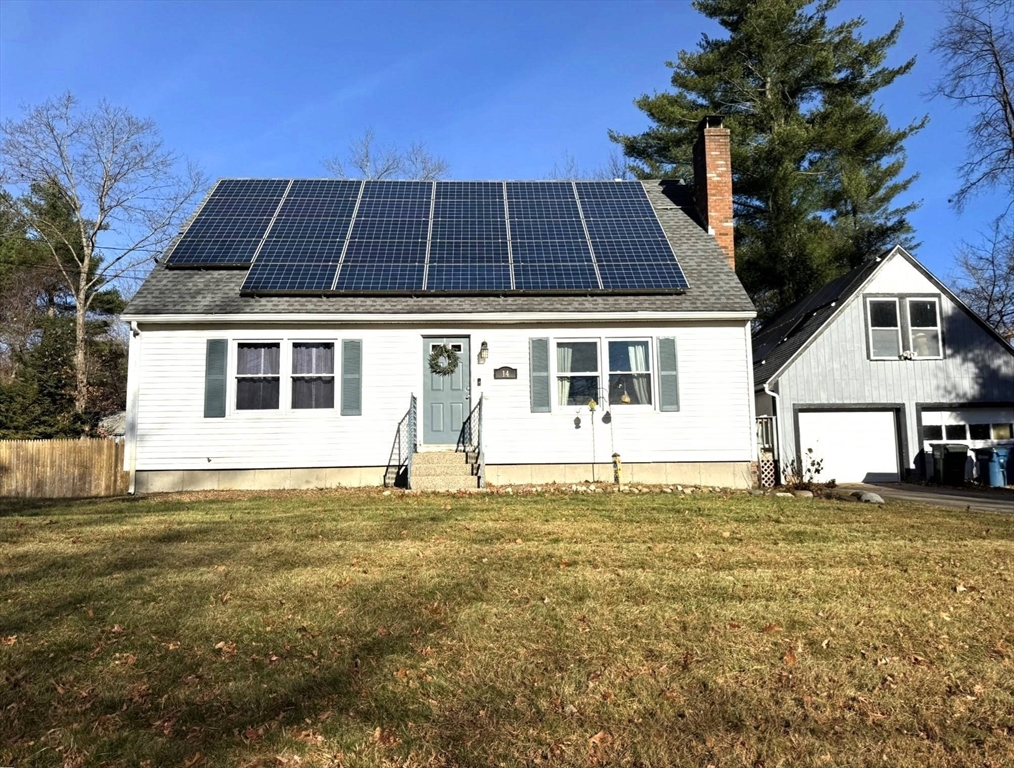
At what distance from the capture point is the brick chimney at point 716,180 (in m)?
14.8

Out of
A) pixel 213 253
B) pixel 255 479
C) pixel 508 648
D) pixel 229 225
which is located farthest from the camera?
pixel 229 225

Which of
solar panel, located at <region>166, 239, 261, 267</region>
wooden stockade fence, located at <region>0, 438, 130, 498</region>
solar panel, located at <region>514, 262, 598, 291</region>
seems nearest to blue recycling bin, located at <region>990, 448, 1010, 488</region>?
solar panel, located at <region>514, 262, 598, 291</region>

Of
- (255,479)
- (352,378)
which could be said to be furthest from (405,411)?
(255,479)

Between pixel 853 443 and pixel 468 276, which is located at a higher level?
pixel 468 276

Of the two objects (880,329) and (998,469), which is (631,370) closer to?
(880,329)

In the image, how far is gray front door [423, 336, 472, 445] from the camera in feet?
40.7

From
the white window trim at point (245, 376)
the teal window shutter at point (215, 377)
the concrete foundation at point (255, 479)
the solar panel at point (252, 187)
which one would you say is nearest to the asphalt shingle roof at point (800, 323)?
the concrete foundation at point (255, 479)

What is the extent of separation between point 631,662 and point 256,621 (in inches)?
95.1

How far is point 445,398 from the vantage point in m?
12.5

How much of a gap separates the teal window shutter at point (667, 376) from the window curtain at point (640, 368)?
238mm

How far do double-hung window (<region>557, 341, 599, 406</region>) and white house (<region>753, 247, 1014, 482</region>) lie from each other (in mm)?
5531

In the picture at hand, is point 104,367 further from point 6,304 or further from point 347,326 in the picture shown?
point 347,326

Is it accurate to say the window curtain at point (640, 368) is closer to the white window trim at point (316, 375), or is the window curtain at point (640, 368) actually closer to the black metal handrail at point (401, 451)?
the black metal handrail at point (401, 451)

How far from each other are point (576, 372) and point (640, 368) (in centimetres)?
119
